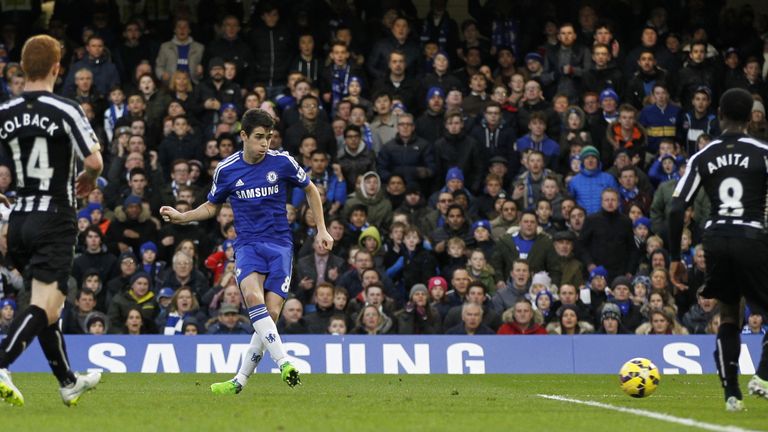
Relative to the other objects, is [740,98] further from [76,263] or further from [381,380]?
[76,263]

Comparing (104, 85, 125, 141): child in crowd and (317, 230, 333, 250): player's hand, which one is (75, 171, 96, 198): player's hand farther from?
(104, 85, 125, 141): child in crowd

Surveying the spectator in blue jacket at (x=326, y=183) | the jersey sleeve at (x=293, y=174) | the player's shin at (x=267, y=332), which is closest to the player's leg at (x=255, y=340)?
the player's shin at (x=267, y=332)

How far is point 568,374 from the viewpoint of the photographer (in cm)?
1861

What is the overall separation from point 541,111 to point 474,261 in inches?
129

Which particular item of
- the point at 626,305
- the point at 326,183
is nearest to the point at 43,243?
the point at 626,305

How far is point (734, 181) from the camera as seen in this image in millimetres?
10500

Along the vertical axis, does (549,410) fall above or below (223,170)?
below

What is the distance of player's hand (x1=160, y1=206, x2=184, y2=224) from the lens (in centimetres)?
1229

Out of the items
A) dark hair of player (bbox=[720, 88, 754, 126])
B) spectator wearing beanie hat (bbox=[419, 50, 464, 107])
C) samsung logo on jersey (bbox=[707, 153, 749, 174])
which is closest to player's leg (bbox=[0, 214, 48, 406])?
samsung logo on jersey (bbox=[707, 153, 749, 174])

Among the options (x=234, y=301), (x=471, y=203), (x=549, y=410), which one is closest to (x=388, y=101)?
(x=471, y=203)

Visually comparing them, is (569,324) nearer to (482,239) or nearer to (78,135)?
(482,239)

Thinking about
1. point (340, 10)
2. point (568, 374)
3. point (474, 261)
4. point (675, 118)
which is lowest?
point (568, 374)

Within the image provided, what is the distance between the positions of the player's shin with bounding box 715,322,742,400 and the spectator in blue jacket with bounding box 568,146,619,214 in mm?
10874

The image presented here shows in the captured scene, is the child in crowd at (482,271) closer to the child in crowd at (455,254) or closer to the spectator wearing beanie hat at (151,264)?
the child in crowd at (455,254)
